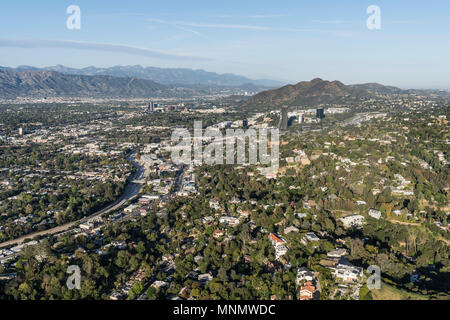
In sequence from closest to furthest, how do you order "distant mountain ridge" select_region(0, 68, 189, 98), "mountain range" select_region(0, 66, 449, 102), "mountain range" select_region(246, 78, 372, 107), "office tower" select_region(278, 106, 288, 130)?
"office tower" select_region(278, 106, 288, 130) < "mountain range" select_region(246, 78, 372, 107) < "mountain range" select_region(0, 66, 449, 102) < "distant mountain ridge" select_region(0, 68, 189, 98)

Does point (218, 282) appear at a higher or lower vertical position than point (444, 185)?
lower

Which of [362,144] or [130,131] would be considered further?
[130,131]

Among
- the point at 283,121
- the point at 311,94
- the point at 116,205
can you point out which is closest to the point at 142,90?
the point at 311,94

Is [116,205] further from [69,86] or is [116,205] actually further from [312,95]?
[69,86]

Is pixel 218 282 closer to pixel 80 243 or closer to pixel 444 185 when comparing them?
pixel 80 243

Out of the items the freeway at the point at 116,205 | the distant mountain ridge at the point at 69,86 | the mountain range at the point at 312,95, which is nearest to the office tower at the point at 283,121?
the mountain range at the point at 312,95

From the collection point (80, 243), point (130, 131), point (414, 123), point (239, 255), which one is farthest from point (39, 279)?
point (130, 131)

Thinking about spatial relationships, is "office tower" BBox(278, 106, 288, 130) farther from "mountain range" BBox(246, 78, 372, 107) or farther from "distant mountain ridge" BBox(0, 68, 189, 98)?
"distant mountain ridge" BBox(0, 68, 189, 98)

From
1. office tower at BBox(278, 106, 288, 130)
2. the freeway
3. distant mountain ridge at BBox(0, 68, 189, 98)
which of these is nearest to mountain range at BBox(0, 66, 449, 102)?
distant mountain ridge at BBox(0, 68, 189, 98)

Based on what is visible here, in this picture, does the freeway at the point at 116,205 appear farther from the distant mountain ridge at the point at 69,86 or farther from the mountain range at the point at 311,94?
the distant mountain ridge at the point at 69,86

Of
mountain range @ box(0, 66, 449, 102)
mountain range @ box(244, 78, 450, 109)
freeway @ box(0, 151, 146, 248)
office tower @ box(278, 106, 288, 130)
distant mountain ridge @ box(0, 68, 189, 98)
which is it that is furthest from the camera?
distant mountain ridge @ box(0, 68, 189, 98)

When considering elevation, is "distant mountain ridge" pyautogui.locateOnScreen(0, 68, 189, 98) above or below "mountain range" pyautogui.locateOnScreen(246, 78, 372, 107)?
above
